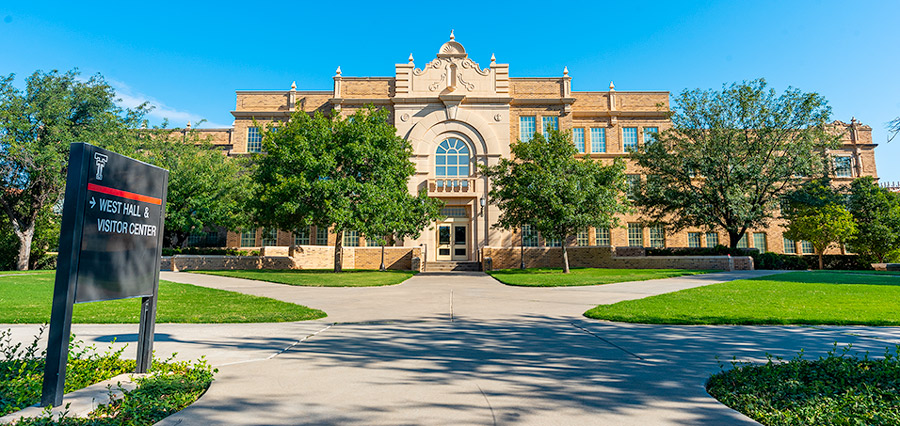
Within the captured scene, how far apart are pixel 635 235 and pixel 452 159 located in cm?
1574

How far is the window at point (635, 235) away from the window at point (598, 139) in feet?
21.1

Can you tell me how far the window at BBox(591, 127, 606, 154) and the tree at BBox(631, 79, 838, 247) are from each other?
6.30m

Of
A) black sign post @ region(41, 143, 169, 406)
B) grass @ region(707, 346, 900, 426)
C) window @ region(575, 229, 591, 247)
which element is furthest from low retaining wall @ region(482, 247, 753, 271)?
black sign post @ region(41, 143, 169, 406)

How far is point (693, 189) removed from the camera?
28.5 m

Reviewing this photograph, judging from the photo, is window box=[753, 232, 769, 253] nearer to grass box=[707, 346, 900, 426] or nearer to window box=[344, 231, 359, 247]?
window box=[344, 231, 359, 247]

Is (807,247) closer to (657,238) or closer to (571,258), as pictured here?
(657,238)

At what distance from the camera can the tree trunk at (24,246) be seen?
88.0ft

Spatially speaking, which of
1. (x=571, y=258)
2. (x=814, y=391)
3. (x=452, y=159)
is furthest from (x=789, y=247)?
(x=814, y=391)

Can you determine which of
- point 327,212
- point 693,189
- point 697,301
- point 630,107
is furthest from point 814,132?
point 327,212

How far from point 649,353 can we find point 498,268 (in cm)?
2430

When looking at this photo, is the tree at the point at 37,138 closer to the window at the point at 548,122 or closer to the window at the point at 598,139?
the window at the point at 548,122

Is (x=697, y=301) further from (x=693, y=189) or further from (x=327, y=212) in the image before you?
(x=693, y=189)

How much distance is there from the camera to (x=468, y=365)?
4930mm

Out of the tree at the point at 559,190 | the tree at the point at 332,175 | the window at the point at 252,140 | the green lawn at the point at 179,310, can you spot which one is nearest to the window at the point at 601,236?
the tree at the point at 559,190
